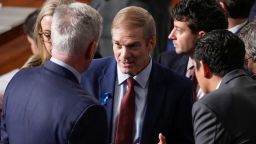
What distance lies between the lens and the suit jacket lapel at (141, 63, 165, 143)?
9.14 ft

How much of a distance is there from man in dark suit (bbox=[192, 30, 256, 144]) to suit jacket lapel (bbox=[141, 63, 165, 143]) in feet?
0.73

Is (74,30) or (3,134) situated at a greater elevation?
(74,30)

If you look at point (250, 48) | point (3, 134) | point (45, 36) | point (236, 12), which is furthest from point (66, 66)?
point (236, 12)

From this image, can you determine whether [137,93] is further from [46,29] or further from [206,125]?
[46,29]

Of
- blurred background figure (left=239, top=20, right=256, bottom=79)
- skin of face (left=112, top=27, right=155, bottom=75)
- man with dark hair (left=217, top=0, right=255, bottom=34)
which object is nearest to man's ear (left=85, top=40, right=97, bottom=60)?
skin of face (left=112, top=27, right=155, bottom=75)

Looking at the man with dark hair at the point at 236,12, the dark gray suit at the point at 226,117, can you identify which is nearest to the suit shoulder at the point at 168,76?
the dark gray suit at the point at 226,117

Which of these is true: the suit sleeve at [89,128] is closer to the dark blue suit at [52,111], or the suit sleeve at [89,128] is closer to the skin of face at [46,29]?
the dark blue suit at [52,111]

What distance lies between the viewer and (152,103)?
9.21ft

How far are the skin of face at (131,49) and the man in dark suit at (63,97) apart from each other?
375 mm

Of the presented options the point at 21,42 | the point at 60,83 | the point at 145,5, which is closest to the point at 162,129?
the point at 60,83

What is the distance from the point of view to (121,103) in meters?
2.82

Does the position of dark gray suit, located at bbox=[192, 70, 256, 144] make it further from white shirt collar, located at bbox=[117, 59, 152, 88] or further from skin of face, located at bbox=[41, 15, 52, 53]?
skin of face, located at bbox=[41, 15, 52, 53]

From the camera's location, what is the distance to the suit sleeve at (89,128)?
232cm

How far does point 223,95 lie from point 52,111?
69 cm
